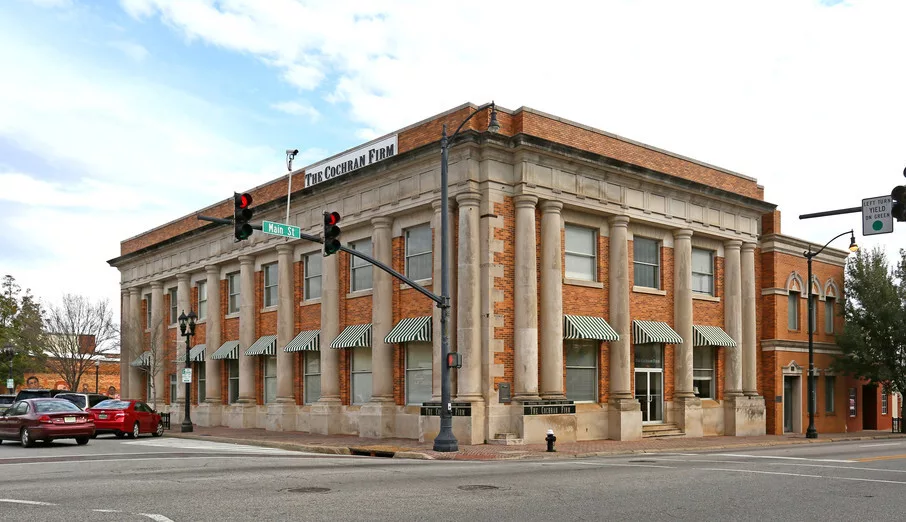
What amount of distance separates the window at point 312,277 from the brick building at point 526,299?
0.16m

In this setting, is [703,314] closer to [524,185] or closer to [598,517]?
[524,185]

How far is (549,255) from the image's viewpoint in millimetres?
28641

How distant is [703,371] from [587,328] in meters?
8.43

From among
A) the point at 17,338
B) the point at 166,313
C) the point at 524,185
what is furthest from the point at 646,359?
the point at 17,338

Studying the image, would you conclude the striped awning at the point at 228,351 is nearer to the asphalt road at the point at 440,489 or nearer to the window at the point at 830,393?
the asphalt road at the point at 440,489

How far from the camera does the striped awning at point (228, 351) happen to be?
132 ft

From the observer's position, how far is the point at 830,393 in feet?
137

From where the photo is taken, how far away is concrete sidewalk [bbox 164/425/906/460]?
76.3 ft

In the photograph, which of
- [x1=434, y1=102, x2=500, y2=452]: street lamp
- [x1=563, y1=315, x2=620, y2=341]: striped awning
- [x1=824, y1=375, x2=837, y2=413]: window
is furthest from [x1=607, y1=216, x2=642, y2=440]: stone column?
[x1=824, y1=375, x2=837, y2=413]: window

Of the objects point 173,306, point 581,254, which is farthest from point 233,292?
point 581,254

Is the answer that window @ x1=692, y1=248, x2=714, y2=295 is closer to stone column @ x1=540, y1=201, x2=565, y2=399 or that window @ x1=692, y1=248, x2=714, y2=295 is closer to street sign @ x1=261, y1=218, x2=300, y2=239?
stone column @ x1=540, y1=201, x2=565, y2=399

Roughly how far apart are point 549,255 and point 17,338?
2309 inches

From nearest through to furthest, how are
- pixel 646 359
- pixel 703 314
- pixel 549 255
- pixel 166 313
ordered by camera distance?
pixel 549 255, pixel 646 359, pixel 703 314, pixel 166 313

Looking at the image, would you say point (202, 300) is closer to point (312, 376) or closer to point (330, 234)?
point (312, 376)
